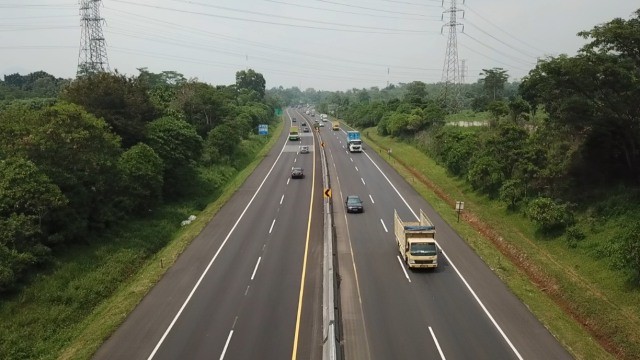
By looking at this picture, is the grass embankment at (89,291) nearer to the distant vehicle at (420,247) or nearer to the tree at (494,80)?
the distant vehicle at (420,247)

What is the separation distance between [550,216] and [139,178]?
35.4 meters

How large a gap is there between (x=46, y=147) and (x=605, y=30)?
41.0 meters

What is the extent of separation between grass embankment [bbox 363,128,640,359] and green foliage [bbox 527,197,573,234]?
118 centimetres

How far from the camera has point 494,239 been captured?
118 feet

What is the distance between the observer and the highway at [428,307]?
21156mm

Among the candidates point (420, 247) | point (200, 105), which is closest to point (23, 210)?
point (420, 247)

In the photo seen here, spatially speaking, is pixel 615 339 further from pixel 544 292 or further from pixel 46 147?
pixel 46 147

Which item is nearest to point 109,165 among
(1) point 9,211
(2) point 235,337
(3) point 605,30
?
(1) point 9,211

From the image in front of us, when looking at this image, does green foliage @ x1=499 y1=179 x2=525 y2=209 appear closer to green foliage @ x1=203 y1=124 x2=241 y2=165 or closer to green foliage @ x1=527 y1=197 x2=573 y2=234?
green foliage @ x1=527 y1=197 x2=573 y2=234

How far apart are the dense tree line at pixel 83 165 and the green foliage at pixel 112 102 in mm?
101

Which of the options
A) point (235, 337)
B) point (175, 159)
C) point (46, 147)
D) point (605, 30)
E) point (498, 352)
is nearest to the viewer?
point (498, 352)

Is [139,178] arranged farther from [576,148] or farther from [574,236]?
[576,148]

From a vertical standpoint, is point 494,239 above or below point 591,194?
below

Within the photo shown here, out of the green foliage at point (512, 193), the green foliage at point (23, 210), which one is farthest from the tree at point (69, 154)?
the green foliage at point (512, 193)
